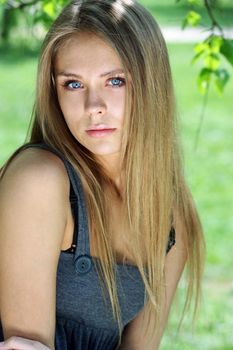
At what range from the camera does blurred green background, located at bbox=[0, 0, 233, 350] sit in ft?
16.4

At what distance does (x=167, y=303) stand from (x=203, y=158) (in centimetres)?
568

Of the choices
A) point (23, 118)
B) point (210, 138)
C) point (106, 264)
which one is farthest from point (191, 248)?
point (23, 118)

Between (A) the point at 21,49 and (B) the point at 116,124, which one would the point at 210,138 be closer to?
(A) the point at 21,49

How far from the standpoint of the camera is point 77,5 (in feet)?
9.15

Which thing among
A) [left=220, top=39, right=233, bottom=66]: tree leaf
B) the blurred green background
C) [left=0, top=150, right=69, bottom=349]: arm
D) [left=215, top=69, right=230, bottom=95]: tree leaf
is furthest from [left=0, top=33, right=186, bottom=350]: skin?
[left=215, top=69, right=230, bottom=95]: tree leaf

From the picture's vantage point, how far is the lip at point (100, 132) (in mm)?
2711

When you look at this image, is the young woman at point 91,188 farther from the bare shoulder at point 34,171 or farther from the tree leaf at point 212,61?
the tree leaf at point 212,61

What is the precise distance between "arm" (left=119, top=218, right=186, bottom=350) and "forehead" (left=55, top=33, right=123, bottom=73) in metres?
0.64

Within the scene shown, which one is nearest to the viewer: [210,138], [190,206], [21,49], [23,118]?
[190,206]

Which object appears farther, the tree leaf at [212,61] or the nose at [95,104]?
the tree leaf at [212,61]

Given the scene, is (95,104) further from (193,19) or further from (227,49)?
(193,19)

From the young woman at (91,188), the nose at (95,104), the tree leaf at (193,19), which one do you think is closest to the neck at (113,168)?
the young woman at (91,188)

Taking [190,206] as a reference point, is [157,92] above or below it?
above

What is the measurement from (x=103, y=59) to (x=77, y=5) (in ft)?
0.67
